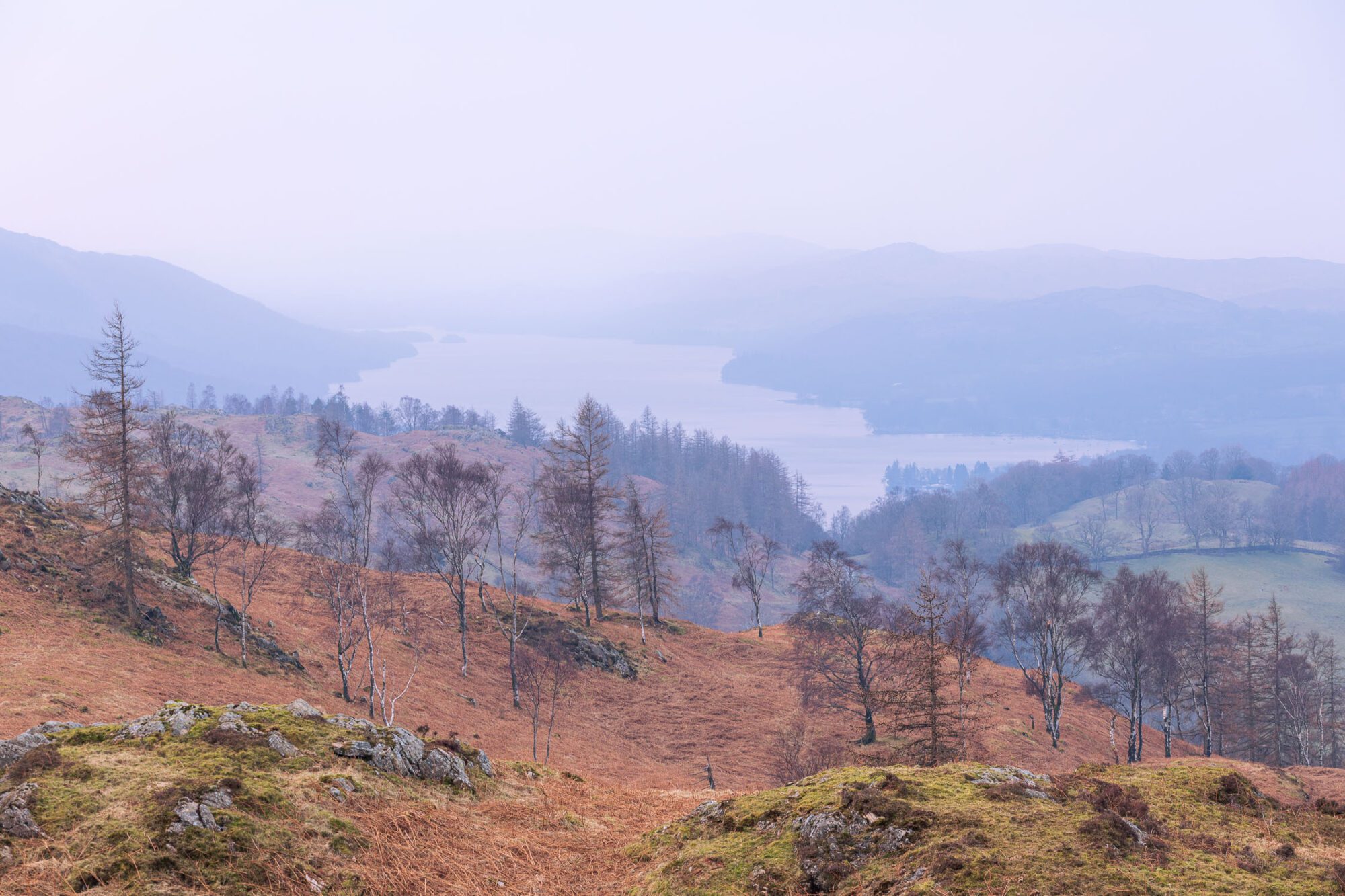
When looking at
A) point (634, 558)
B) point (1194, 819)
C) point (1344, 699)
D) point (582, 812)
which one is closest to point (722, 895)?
point (582, 812)

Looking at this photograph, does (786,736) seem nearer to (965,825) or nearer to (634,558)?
(634,558)

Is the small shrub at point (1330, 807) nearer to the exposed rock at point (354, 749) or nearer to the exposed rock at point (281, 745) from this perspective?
the exposed rock at point (354, 749)

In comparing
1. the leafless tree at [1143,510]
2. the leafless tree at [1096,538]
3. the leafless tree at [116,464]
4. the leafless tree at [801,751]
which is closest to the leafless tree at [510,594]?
the leafless tree at [801,751]

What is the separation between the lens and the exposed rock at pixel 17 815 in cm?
739

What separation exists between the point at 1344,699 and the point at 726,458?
144 meters

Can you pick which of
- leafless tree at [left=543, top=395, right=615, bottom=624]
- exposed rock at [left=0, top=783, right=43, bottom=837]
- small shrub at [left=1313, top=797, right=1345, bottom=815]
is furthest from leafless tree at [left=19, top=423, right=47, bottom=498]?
small shrub at [left=1313, top=797, right=1345, bottom=815]

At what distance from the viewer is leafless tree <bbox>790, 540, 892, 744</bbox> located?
39062 mm

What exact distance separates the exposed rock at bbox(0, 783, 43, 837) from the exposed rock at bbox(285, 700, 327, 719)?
388cm

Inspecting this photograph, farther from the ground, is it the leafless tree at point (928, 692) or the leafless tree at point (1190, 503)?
the leafless tree at point (928, 692)

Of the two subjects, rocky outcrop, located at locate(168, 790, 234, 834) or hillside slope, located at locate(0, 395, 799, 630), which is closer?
rocky outcrop, located at locate(168, 790, 234, 834)

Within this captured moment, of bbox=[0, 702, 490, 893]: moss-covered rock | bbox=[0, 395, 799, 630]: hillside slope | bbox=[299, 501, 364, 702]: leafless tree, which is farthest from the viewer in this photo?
bbox=[0, 395, 799, 630]: hillside slope

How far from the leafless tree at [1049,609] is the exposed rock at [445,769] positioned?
1475 inches

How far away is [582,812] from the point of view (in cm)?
1191

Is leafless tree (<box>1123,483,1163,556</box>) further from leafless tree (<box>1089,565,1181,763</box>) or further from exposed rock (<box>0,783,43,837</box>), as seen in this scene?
exposed rock (<box>0,783,43,837</box>)
